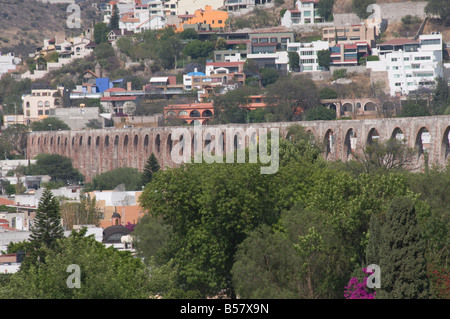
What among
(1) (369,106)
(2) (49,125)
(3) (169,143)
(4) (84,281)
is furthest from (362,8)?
(4) (84,281)

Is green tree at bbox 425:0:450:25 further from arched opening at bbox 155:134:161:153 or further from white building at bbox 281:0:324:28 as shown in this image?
arched opening at bbox 155:134:161:153

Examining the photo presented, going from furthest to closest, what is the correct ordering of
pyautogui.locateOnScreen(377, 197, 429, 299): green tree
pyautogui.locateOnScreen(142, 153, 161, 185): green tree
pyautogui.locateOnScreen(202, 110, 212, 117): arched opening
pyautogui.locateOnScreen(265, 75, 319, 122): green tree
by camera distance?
pyautogui.locateOnScreen(202, 110, 212, 117): arched opening, pyautogui.locateOnScreen(265, 75, 319, 122): green tree, pyautogui.locateOnScreen(142, 153, 161, 185): green tree, pyautogui.locateOnScreen(377, 197, 429, 299): green tree

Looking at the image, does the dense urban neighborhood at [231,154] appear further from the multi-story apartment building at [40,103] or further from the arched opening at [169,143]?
the arched opening at [169,143]

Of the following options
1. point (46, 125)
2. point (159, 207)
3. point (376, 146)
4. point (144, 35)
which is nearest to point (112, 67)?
point (144, 35)

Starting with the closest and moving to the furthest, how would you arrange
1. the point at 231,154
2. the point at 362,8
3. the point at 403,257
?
the point at 403,257
the point at 231,154
the point at 362,8

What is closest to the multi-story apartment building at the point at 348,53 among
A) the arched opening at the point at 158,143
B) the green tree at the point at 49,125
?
the arched opening at the point at 158,143

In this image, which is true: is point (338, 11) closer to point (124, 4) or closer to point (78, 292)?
point (124, 4)

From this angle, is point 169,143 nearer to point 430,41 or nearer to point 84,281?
Answer: point 430,41

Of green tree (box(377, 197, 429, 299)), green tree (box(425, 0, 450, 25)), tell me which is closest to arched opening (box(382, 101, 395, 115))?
green tree (box(425, 0, 450, 25))
